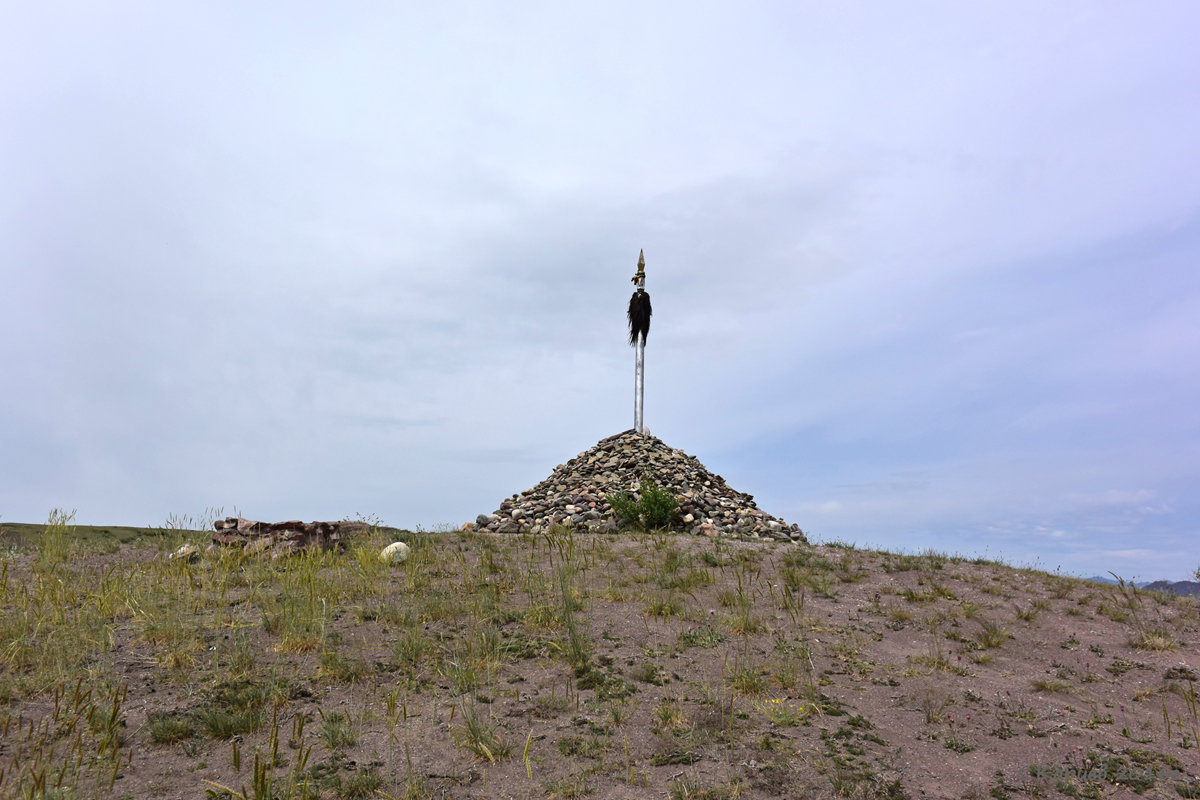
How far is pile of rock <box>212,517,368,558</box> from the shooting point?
33.1ft

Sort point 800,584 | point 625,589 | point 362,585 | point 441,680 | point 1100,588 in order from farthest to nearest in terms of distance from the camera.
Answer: point 1100,588 → point 800,584 → point 625,589 → point 362,585 → point 441,680

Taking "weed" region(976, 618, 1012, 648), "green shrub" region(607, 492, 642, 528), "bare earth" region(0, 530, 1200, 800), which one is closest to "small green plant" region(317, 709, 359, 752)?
"bare earth" region(0, 530, 1200, 800)

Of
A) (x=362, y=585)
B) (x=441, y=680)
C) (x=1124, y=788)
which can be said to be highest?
(x=362, y=585)

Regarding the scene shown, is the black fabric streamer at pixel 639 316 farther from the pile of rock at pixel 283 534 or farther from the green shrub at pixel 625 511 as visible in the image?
the pile of rock at pixel 283 534

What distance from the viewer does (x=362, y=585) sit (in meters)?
7.37

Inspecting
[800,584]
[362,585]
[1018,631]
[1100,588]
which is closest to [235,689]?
[362,585]

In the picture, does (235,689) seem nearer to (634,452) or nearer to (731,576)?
(731,576)

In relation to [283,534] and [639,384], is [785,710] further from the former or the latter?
[639,384]

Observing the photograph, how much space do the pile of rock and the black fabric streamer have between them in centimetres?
1233

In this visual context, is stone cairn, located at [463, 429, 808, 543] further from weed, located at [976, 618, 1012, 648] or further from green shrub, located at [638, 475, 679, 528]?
weed, located at [976, 618, 1012, 648]

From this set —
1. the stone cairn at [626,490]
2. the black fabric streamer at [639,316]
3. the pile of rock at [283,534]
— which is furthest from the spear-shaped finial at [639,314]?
the pile of rock at [283,534]

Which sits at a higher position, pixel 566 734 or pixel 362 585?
pixel 362 585

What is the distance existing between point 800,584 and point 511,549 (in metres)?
4.44

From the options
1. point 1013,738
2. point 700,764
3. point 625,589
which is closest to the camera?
point 700,764
